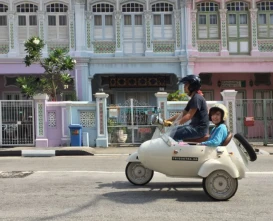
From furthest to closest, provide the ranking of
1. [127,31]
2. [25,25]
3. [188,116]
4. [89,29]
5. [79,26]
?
[127,31] → [25,25] → [89,29] → [79,26] → [188,116]

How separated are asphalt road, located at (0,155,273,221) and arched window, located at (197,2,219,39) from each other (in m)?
12.9

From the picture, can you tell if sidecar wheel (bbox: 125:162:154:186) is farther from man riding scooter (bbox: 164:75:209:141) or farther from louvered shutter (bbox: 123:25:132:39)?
louvered shutter (bbox: 123:25:132:39)

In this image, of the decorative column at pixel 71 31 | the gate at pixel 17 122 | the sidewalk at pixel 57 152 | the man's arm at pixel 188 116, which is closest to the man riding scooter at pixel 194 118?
the man's arm at pixel 188 116

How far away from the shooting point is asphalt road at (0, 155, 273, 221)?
5.27 metres

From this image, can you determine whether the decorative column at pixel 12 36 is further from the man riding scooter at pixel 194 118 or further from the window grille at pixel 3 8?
the man riding scooter at pixel 194 118

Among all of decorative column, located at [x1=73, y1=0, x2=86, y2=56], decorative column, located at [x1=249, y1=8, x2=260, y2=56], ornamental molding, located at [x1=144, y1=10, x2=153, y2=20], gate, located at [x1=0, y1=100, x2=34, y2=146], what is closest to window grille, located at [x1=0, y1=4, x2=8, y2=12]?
decorative column, located at [x1=73, y1=0, x2=86, y2=56]

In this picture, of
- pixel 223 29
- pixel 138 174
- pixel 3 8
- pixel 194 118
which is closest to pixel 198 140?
pixel 194 118

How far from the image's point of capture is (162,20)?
66.7ft

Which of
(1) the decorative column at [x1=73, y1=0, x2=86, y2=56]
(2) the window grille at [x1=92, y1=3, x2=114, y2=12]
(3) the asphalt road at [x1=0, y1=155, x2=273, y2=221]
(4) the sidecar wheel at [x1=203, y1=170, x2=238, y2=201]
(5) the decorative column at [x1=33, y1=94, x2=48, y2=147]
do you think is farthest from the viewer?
(2) the window grille at [x1=92, y1=3, x2=114, y2=12]

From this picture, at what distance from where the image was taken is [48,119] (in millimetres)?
16094

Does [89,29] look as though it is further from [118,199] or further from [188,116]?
[118,199]

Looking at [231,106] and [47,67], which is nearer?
[231,106]

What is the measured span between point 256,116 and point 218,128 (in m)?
11.5

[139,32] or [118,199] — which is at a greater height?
[139,32]
